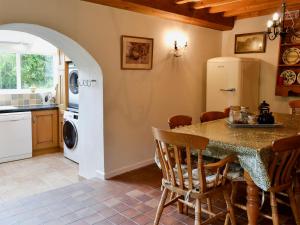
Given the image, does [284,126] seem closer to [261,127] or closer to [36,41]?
[261,127]

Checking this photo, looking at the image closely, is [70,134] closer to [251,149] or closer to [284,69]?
[251,149]

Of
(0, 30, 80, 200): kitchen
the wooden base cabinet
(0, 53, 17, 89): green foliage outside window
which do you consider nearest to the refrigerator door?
(0, 30, 80, 200): kitchen

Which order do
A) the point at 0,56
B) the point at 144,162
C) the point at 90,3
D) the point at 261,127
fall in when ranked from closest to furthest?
the point at 261,127, the point at 90,3, the point at 144,162, the point at 0,56

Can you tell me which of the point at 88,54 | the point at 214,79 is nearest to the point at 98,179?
the point at 88,54

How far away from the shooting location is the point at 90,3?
318 cm

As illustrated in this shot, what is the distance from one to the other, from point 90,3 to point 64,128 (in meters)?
2.43

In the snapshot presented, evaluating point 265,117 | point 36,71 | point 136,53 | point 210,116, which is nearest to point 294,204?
point 265,117

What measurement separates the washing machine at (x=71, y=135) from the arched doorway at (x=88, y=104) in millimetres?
704

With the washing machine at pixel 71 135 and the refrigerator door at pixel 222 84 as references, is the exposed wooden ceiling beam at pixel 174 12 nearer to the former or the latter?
the refrigerator door at pixel 222 84

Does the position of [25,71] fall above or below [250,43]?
below

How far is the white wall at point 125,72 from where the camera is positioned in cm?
295

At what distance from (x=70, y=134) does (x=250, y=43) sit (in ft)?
11.3

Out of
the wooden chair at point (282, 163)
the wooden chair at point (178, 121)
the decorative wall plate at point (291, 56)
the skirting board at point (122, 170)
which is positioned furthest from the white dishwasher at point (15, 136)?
the decorative wall plate at point (291, 56)

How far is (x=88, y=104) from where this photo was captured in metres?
3.66
